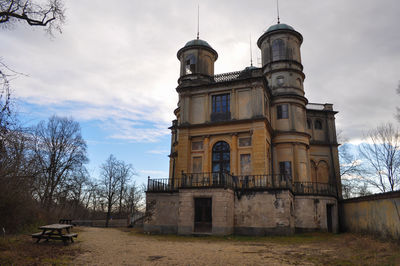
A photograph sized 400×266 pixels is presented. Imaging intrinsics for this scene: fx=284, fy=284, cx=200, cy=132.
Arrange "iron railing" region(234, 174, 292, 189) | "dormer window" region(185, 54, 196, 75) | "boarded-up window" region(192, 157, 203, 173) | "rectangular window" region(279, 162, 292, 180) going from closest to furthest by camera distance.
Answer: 1. "iron railing" region(234, 174, 292, 189)
2. "boarded-up window" region(192, 157, 203, 173)
3. "rectangular window" region(279, 162, 292, 180)
4. "dormer window" region(185, 54, 196, 75)

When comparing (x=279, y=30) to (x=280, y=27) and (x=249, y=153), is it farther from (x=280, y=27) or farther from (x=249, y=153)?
(x=249, y=153)

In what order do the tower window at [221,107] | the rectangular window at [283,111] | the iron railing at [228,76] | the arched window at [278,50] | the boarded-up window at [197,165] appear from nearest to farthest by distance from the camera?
1. the boarded-up window at [197,165]
2. the tower window at [221,107]
3. the iron railing at [228,76]
4. the rectangular window at [283,111]
5. the arched window at [278,50]

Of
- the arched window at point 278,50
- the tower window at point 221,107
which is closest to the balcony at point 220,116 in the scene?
the tower window at point 221,107

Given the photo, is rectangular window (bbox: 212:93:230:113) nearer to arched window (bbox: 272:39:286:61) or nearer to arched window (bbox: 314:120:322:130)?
arched window (bbox: 272:39:286:61)

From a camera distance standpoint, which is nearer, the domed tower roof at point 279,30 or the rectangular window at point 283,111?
the rectangular window at point 283,111

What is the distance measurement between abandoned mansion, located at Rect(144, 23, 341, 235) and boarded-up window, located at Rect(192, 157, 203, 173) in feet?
0.30

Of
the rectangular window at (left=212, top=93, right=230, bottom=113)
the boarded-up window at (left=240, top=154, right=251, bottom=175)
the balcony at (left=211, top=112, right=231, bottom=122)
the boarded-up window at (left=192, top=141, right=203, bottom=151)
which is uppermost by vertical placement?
the rectangular window at (left=212, top=93, right=230, bottom=113)

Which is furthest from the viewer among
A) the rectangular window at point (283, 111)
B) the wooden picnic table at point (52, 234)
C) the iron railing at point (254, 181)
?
the rectangular window at point (283, 111)

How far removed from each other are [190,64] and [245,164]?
13692 millimetres

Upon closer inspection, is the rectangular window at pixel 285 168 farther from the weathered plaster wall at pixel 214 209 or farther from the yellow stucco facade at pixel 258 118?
the weathered plaster wall at pixel 214 209

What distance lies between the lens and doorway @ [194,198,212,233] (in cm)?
1955

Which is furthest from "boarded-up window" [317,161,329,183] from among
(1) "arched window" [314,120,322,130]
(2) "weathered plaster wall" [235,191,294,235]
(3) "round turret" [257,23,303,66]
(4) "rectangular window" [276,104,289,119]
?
(2) "weathered plaster wall" [235,191,294,235]

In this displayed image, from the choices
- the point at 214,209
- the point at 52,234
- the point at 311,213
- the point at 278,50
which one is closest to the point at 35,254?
the point at 52,234

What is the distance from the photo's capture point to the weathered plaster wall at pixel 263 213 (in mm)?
18844
